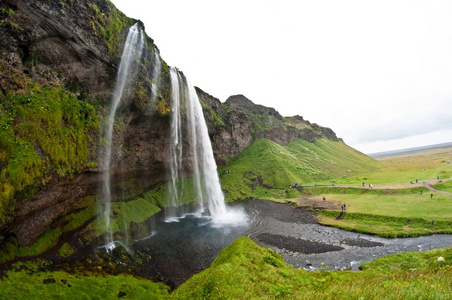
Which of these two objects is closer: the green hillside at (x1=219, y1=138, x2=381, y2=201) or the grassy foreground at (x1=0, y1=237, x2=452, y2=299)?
the grassy foreground at (x1=0, y1=237, x2=452, y2=299)

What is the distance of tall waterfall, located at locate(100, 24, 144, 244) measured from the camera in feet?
112

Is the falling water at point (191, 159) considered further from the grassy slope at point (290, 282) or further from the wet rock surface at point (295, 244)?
the grassy slope at point (290, 282)

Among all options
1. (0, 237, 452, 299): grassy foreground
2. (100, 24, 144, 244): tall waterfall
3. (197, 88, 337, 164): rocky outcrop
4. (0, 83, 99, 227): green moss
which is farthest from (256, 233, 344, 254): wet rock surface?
(197, 88, 337, 164): rocky outcrop

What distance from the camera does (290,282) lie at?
1455cm

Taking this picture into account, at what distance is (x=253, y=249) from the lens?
65.7 ft

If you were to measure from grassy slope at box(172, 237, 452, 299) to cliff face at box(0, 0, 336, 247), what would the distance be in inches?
742

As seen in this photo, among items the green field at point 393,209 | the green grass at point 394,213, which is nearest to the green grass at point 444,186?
the green field at point 393,209

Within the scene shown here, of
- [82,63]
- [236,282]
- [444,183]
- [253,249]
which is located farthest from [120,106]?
[444,183]

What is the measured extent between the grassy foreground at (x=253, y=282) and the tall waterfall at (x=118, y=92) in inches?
594

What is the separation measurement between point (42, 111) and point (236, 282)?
25165mm

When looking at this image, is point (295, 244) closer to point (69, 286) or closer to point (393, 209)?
point (393, 209)

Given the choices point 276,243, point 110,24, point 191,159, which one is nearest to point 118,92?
point 110,24

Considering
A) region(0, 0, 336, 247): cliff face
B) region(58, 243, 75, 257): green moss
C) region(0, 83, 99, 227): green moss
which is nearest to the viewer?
region(0, 83, 99, 227): green moss

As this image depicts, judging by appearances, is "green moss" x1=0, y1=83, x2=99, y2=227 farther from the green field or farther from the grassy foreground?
the green field
